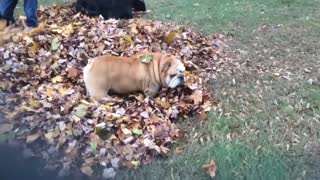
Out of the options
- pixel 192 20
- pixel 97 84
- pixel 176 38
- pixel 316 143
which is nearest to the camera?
pixel 316 143

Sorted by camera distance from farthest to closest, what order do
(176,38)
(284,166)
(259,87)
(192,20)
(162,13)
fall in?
(162,13)
(192,20)
(176,38)
(259,87)
(284,166)

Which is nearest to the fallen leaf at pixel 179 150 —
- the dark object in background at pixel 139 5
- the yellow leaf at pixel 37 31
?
the yellow leaf at pixel 37 31

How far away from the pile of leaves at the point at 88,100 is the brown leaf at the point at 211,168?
42cm

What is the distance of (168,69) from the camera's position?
5.60 meters

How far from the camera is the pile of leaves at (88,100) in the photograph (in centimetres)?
471

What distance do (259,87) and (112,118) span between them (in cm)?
178

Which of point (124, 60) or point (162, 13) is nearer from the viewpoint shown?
point (124, 60)

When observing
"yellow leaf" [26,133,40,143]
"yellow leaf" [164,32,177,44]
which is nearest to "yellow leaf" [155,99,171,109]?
"yellow leaf" [26,133,40,143]

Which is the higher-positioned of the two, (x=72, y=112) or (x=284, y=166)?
(x=72, y=112)

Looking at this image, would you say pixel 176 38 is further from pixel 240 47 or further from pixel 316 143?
pixel 316 143

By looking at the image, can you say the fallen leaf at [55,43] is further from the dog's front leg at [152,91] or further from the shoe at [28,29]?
the dog's front leg at [152,91]

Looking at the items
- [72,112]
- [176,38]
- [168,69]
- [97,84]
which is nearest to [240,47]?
[176,38]

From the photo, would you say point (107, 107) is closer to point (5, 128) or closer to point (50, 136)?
point (50, 136)

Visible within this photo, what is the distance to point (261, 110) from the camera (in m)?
5.42
